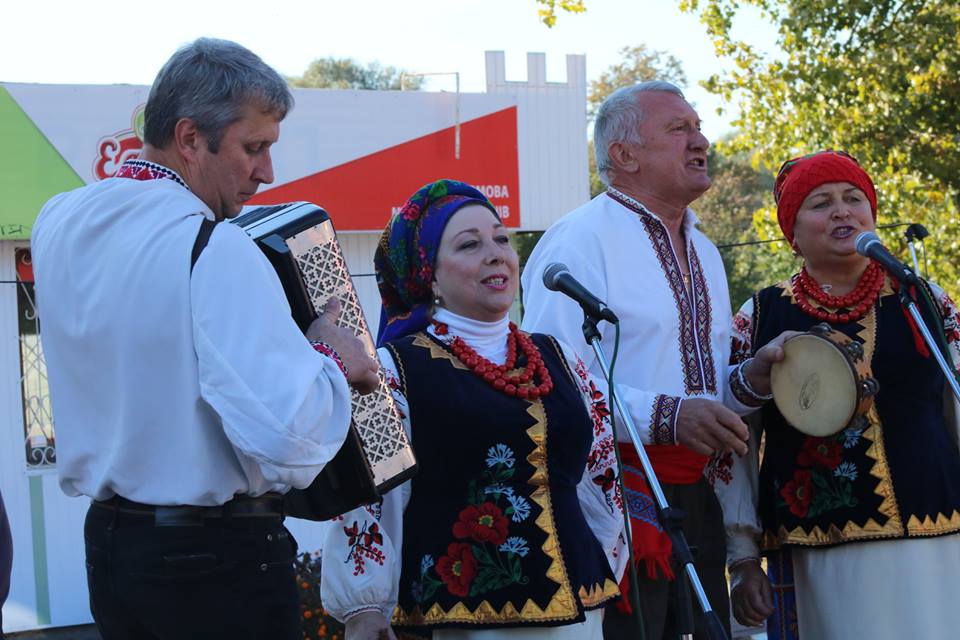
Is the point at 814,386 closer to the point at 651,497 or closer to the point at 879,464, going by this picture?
the point at 879,464

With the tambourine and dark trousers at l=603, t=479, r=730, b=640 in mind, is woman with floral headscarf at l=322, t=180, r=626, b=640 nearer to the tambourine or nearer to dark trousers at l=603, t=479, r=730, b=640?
dark trousers at l=603, t=479, r=730, b=640

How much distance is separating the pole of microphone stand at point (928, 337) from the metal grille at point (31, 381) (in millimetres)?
6322

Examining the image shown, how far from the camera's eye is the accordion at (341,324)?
2.72 metres

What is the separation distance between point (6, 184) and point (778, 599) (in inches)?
235

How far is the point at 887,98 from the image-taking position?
33.1 feet

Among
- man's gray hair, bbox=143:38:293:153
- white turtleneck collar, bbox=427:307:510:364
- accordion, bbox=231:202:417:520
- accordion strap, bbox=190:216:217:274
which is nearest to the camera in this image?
accordion strap, bbox=190:216:217:274

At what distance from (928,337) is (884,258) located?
0.28m

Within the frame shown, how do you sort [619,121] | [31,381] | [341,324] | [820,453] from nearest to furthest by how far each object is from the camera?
[341,324]
[820,453]
[619,121]
[31,381]

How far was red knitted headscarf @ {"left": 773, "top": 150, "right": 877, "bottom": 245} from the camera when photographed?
164 inches

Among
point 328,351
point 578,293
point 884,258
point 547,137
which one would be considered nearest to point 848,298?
point 884,258

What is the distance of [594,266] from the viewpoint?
382 centimetres

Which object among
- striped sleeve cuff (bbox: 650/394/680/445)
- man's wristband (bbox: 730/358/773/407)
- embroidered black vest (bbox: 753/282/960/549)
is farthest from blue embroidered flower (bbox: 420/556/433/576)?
embroidered black vest (bbox: 753/282/960/549)

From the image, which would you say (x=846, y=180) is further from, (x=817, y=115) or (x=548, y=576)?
(x=817, y=115)

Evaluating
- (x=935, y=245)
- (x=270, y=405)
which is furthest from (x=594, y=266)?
(x=935, y=245)
